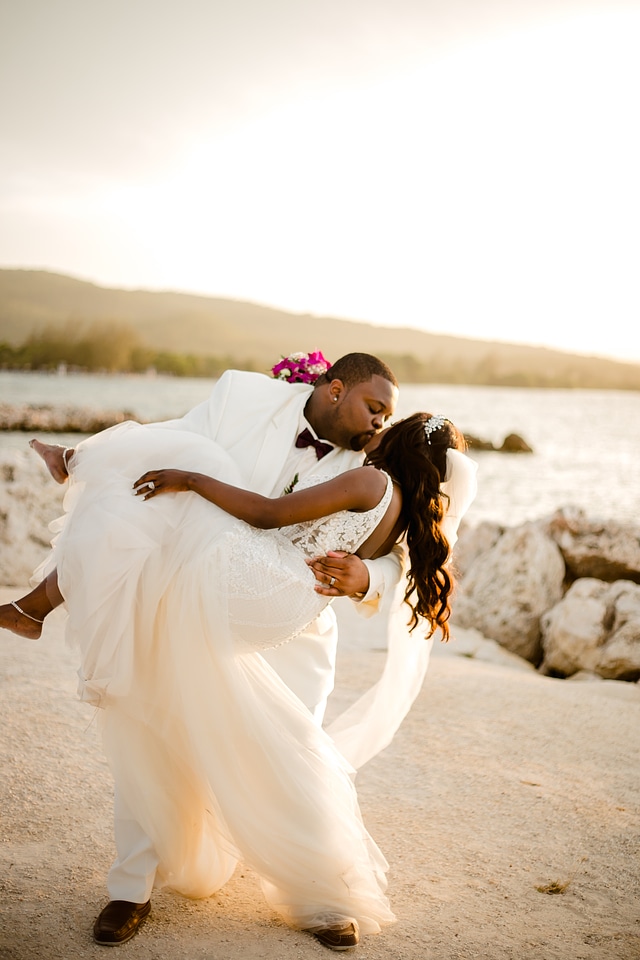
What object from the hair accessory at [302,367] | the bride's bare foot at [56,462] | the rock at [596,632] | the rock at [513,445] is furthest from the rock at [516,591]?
the rock at [513,445]

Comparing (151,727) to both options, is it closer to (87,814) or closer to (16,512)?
(87,814)

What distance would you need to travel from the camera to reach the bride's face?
10.8ft

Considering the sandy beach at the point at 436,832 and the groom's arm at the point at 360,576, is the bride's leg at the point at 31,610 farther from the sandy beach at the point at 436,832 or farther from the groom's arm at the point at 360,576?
the groom's arm at the point at 360,576

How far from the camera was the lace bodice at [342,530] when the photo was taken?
9.81 feet

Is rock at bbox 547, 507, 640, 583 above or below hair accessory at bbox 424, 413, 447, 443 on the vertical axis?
below

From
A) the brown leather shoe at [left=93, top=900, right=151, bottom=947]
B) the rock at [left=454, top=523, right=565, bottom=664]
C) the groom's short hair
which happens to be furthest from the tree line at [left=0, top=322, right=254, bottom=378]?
the brown leather shoe at [left=93, top=900, right=151, bottom=947]

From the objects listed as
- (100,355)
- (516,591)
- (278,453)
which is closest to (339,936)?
(278,453)

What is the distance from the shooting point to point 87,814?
3.71 m

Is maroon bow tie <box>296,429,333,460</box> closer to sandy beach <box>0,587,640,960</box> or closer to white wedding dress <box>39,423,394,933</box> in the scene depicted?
white wedding dress <box>39,423,394,933</box>

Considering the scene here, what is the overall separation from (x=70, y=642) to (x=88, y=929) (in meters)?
1.02

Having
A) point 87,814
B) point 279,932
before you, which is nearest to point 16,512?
point 87,814

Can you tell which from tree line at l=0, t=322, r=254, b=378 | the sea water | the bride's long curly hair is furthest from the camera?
tree line at l=0, t=322, r=254, b=378

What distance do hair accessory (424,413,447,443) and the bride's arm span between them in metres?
0.40

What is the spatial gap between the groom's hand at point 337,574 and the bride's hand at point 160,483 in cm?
54
